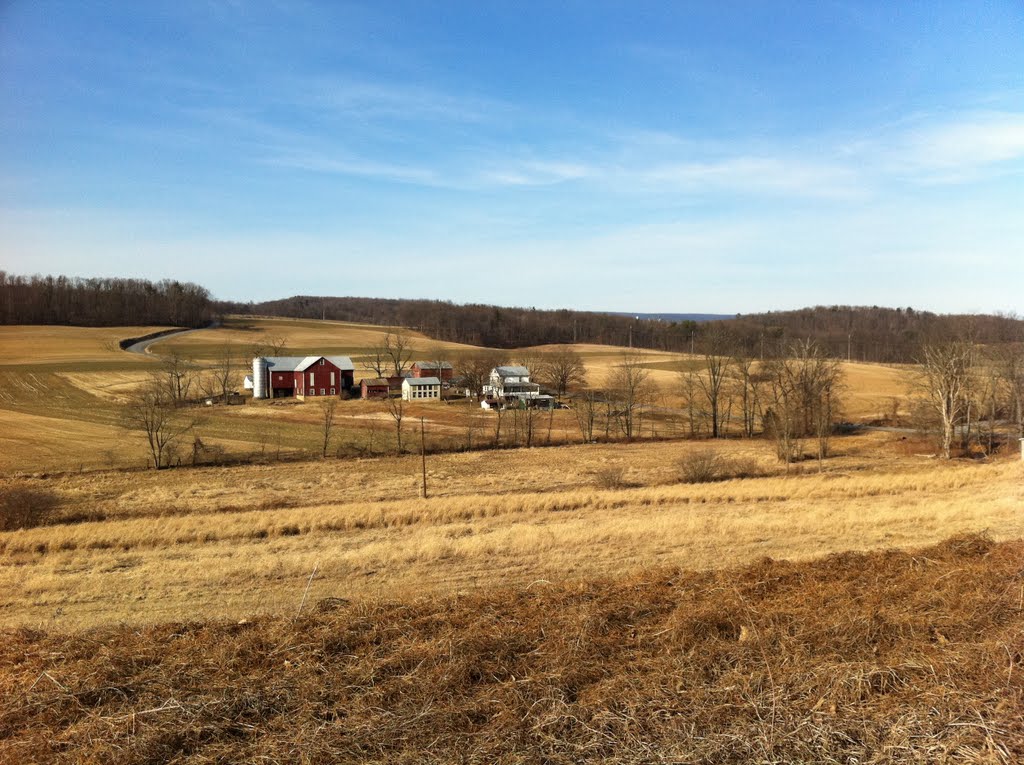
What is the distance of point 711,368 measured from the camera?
63.6 m

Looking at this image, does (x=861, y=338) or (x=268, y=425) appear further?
(x=861, y=338)

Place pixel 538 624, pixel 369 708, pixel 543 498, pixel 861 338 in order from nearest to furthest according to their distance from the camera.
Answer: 1. pixel 369 708
2. pixel 538 624
3. pixel 543 498
4. pixel 861 338

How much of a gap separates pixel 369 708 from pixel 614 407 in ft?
191

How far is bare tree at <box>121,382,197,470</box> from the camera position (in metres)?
42.3

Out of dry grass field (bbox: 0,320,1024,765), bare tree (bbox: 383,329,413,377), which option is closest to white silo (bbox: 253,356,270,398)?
bare tree (bbox: 383,329,413,377)

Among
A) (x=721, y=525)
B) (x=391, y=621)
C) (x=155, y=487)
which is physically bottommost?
(x=155, y=487)

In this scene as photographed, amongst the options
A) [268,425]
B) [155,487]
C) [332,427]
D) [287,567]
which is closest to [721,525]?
[287,567]

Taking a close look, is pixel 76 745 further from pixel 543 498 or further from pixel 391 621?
pixel 543 498

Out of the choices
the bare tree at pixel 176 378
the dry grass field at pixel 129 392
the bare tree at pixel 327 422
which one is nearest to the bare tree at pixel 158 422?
the bare tree at pixel 176 378

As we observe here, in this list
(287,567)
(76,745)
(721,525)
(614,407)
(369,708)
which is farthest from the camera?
(614,407)

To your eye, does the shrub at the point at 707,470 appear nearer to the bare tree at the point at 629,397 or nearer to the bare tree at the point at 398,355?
the bare tree at the point at 629,397

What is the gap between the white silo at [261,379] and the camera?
75188 millimetres

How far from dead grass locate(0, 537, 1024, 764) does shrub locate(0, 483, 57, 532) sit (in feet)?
67.9

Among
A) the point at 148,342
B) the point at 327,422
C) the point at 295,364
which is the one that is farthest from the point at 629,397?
the point at 148,342
